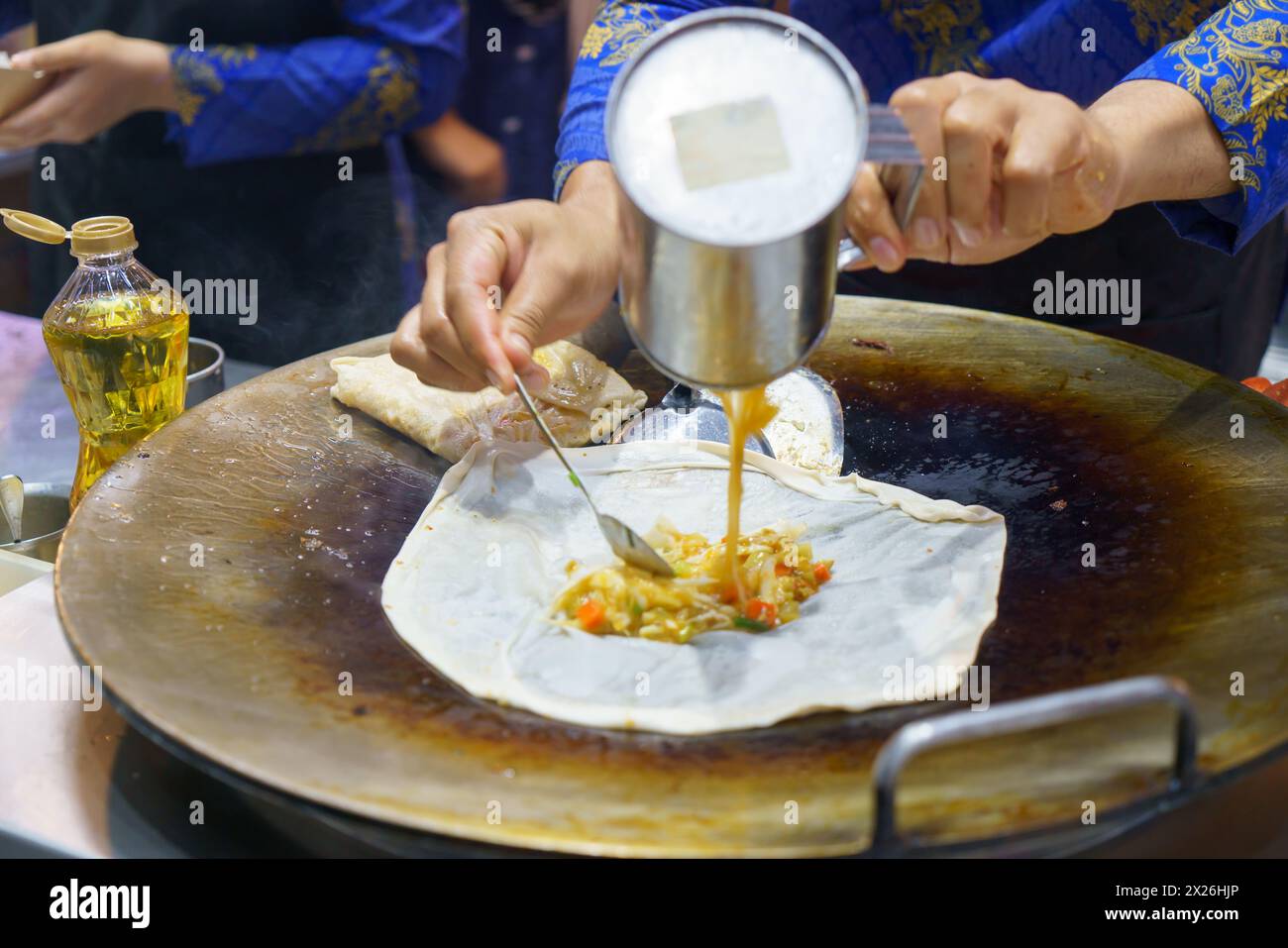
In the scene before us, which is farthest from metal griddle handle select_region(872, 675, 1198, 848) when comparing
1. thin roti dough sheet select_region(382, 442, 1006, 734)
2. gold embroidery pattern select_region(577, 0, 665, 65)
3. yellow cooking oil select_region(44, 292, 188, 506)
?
gold embroidery pattern select_region(577, 0, 665, 65)

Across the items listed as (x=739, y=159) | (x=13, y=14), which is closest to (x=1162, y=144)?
(x=739, y=159)

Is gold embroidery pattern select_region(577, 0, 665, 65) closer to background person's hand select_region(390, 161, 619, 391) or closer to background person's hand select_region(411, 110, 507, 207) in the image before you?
background person's hand select_region(390, 161, 619, 391)

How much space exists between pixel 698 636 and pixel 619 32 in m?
1.49

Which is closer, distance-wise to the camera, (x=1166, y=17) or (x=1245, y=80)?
Answer: (x=1245, y=80)

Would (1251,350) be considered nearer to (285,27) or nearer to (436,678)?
(436,678)

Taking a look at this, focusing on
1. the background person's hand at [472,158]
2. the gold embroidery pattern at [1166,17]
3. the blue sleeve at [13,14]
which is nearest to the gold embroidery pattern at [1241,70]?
the gold embroidery pattern at [1166,17]

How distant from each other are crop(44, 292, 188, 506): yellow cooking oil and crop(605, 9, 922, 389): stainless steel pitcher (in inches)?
46.2

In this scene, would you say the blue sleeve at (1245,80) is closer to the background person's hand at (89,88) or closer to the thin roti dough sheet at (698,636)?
the thin roti dough sheet at (698,636)

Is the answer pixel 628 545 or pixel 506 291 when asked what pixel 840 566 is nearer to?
pixel 628 545

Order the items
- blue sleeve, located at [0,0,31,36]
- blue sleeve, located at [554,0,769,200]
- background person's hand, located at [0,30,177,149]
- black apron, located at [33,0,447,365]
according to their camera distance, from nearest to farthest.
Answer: blue sleeve, located at [554,0,769,200] < background person's hand, located at [0,30,177,149] < black apron, located at [33,0,447,365] < blue sleeve, located at [0,0,31,36]

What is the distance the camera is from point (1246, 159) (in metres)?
2.00

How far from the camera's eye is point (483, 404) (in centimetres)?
228

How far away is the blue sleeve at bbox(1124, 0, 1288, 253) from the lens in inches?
77.0

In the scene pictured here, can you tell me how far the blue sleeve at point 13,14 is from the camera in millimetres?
3885
